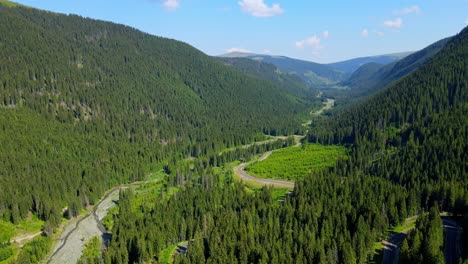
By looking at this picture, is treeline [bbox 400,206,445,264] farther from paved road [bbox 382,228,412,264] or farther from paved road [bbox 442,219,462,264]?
paved road [bbox 382,228,412,264]

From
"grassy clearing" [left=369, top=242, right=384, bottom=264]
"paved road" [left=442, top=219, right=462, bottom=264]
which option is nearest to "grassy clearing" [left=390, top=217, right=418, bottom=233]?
"paved road" [left=442, top=219, right=462, bottom=264]

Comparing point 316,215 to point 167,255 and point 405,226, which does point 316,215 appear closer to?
point 405,226

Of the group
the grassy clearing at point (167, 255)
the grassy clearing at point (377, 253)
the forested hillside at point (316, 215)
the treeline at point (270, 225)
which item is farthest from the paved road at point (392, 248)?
the grassy clearing at point (167, 255)

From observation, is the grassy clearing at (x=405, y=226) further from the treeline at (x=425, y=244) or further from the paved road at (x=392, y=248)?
the treeline at (x=425, y=244)

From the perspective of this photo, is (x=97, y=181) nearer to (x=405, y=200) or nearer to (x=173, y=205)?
(x=173, y=205)

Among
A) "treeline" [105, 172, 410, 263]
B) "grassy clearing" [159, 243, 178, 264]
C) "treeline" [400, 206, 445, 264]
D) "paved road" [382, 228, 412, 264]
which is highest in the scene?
"treeline" [400, 206, 445, 264]

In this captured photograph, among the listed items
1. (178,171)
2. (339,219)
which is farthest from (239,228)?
(178,171)
